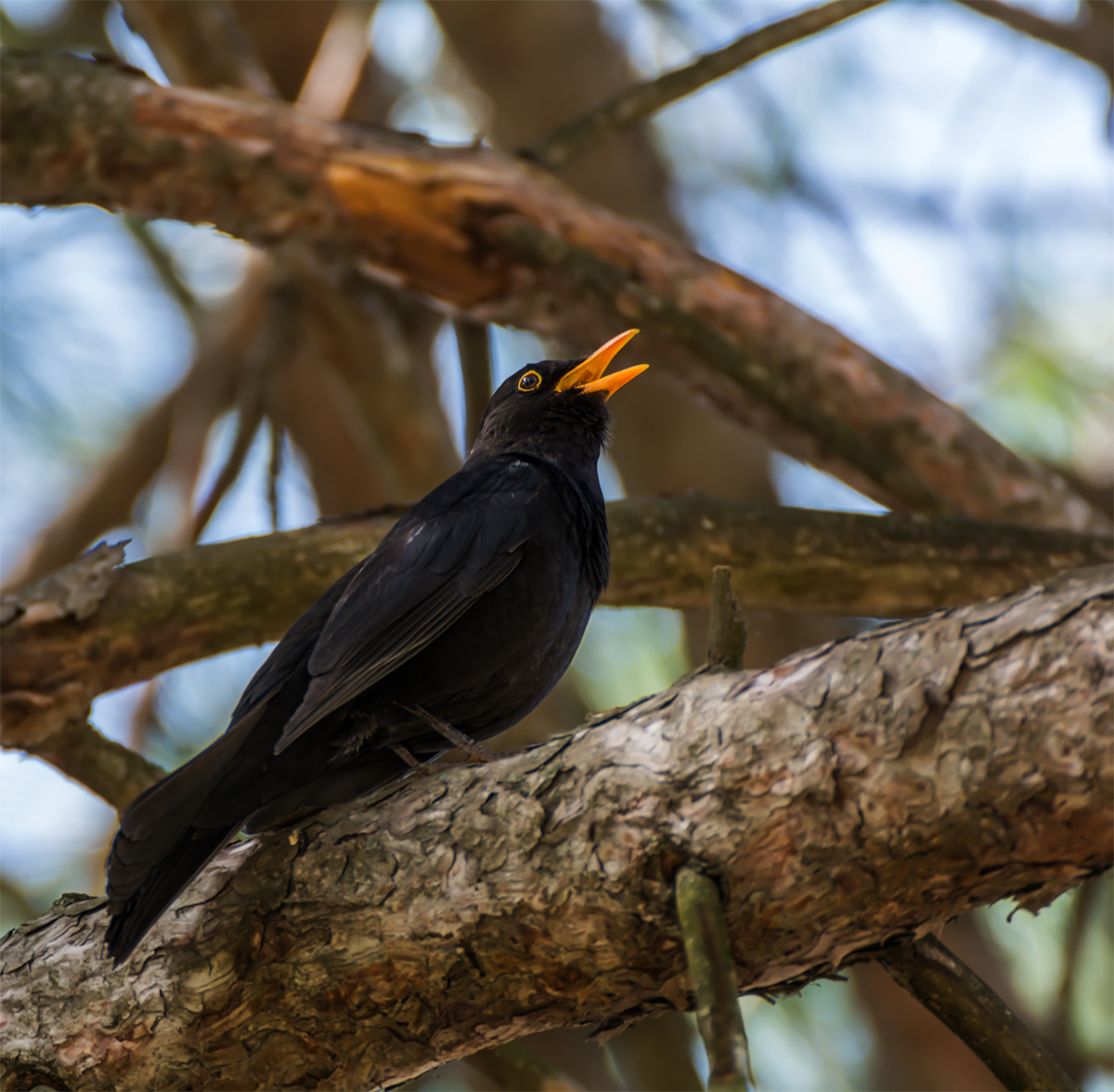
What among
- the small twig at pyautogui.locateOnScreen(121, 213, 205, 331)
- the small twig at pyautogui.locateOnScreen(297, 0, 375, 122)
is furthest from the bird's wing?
the small twig at pyautogui.locateOnScreen(121, 213, 205, 331)

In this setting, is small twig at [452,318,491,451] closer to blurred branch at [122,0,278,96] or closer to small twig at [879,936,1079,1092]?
blurred branch at [122,0,278,96]

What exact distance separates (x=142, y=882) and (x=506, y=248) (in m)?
2.59

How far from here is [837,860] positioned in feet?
6.03

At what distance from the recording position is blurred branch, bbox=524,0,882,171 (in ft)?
13.8

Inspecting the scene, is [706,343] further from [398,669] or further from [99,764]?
[99,764]

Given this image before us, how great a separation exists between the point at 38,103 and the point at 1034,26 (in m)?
3.76

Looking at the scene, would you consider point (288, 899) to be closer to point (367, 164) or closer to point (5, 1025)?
point (5, 1025)

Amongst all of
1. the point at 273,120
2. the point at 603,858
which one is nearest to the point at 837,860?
the point at 603,858

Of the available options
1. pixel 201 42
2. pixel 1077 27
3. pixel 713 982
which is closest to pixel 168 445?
pixel 201 42

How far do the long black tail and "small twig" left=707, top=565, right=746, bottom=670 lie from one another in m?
1.08

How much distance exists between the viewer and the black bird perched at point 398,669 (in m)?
2.43

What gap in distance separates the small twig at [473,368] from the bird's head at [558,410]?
0.61m

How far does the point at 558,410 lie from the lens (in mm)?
3959

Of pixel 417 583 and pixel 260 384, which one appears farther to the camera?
pixel 260 384
